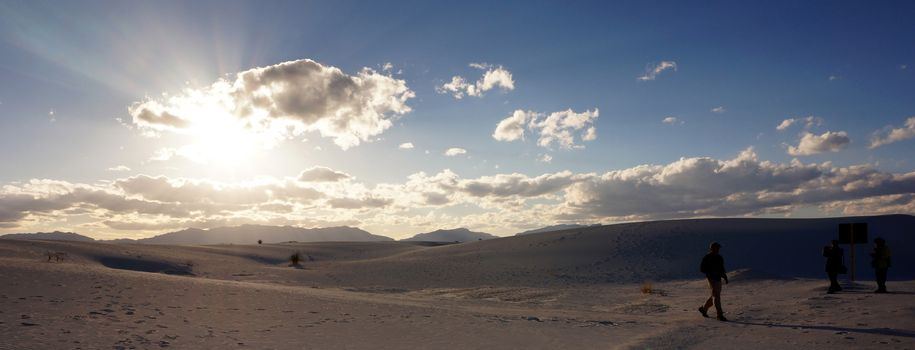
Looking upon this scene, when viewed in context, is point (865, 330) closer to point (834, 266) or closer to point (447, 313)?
point (834, 266)

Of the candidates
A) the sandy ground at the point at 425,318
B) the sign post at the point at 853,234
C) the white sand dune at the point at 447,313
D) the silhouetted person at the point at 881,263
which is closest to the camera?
the sandy ground at the point at 425,318

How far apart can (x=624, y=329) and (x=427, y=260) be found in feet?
89.9

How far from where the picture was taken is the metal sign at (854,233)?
18.4 meters

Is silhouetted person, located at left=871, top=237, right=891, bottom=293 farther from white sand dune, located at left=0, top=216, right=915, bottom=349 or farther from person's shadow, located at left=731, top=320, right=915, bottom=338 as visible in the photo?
person's shadow, located at left=731, top=320, right=915, bottom=338

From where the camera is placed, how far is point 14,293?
440 inches

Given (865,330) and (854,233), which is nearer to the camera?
(865,330)

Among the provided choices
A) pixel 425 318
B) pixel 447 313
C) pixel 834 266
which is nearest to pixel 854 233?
pixel 834 266

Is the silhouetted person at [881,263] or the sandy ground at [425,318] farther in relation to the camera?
the silhouetted person at [881,263]

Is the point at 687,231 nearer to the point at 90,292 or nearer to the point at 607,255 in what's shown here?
the point at 607,255

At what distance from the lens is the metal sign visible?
18.4 m

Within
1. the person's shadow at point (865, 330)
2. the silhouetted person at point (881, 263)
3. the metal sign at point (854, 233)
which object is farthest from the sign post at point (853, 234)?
the person's shadow at point (865, 330)

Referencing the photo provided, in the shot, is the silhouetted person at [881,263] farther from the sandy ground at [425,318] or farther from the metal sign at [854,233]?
the metal sign at [854,233]

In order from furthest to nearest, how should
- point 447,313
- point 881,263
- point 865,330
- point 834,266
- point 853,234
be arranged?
point 853,234 → point 834,266 → point 881,263 → point 447,313 → point 865,330

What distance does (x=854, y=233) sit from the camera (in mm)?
18531
